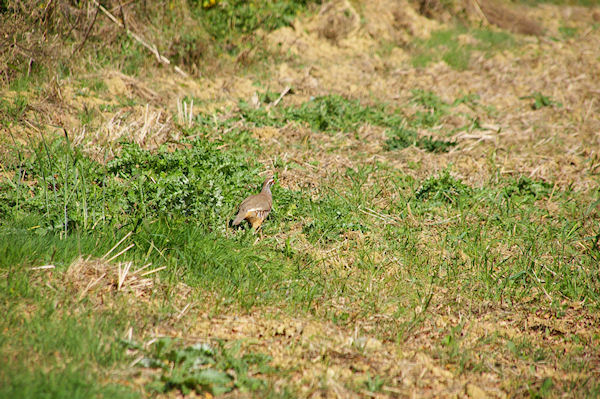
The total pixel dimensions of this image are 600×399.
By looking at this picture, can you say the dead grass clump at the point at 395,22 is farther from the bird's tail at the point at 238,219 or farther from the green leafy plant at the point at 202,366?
the green leafy plant at the point at 202,366

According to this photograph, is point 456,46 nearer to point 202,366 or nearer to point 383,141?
point 383,141

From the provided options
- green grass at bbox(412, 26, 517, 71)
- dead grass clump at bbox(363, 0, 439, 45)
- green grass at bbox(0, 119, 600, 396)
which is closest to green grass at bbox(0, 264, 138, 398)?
green grass at bbox(0, 119, 600, 396)

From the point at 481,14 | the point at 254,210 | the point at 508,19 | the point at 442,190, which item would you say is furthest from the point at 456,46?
the point at 254,210

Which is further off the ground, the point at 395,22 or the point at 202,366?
the point at 395,22

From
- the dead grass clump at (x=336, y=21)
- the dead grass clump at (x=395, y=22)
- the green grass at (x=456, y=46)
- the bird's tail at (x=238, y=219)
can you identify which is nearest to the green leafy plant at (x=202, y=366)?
the bird's tail at (x=238, y=219)

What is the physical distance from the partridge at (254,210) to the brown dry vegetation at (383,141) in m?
0.41

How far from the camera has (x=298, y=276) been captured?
5.34 m

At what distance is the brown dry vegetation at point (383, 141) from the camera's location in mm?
4391

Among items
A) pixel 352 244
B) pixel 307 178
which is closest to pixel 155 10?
pixel 307 178

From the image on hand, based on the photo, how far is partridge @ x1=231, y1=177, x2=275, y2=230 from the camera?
5.73 metres

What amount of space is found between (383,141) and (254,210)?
348 centimetres

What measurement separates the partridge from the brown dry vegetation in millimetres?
412

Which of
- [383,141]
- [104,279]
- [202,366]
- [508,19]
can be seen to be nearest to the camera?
[202,366]

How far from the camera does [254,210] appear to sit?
5762 millimetres
